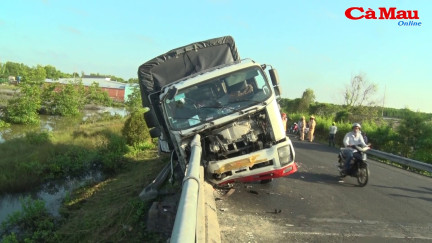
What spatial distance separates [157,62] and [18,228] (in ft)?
18.2

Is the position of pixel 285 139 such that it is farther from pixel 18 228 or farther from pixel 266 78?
pixel 18 228

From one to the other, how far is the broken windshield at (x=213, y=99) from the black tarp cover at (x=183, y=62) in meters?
1.78

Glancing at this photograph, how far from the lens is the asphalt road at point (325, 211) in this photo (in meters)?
5.29

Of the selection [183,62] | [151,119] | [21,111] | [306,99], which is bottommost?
[21,111]

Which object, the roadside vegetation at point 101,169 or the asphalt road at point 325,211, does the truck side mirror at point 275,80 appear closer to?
the asphalt road at point 325,211

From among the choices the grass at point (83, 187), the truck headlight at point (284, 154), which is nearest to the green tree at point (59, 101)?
the grass at point (83, 187)

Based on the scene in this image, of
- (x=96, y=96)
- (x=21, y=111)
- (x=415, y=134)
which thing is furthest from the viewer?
(x=96, y=96)

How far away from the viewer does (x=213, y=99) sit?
6816mm

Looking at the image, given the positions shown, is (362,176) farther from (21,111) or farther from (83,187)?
(21,111)

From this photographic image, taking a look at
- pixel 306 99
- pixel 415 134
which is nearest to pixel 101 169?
pixel 415 134

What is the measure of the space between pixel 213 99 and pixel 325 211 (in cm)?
312

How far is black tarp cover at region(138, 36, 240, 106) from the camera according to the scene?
8391 millimetres

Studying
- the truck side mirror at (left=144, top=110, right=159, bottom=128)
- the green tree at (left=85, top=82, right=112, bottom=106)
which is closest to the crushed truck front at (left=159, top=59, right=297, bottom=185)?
the truck side mirror at (left=144, top=110, right=159, bottom=128)

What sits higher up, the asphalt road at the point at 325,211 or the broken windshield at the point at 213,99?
the broken windshield at the point at 213,99
